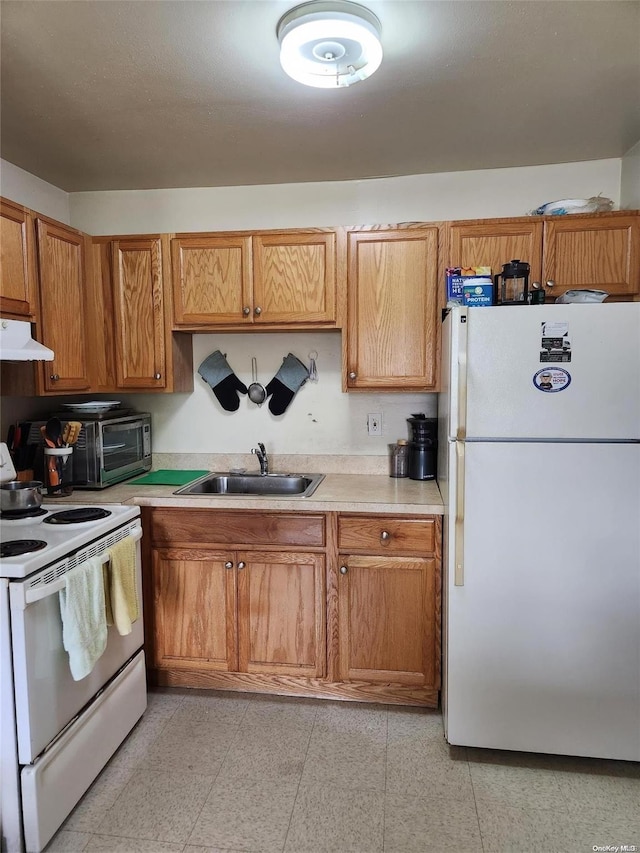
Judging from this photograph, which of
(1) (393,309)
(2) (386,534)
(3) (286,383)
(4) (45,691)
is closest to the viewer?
(4) (45,691)

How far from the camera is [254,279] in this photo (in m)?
2.48

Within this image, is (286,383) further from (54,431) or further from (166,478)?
(54,431)

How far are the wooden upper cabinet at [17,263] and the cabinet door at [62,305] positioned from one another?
0.22 ft

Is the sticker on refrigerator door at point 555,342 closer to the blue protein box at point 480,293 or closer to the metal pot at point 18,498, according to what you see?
the blue protein box at point 480,293

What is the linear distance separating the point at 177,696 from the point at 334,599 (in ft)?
2.86

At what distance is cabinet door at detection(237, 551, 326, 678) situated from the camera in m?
2.26

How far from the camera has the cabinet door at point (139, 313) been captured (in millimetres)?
2559

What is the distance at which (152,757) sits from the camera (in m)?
1.97

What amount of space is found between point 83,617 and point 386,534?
1.19 m

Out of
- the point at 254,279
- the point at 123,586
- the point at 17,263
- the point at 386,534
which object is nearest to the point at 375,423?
the point at 386,534

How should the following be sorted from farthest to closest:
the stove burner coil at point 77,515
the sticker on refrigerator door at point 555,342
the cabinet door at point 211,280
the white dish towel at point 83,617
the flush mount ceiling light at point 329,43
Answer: the cabinet door at point 211,280 < the stove burner coil at point 77,515 < the sticker on refrigerator door at point 555,342 < the white dish towel at point 83,617 < the flush mount ceiling light at point 329,43

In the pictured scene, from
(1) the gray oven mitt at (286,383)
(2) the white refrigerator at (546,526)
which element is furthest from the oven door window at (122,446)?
(2) the white refrigerator at (546,526)

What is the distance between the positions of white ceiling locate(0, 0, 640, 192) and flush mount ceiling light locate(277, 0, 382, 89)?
0.06 metres

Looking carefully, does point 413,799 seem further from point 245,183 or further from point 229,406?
point 245,183
